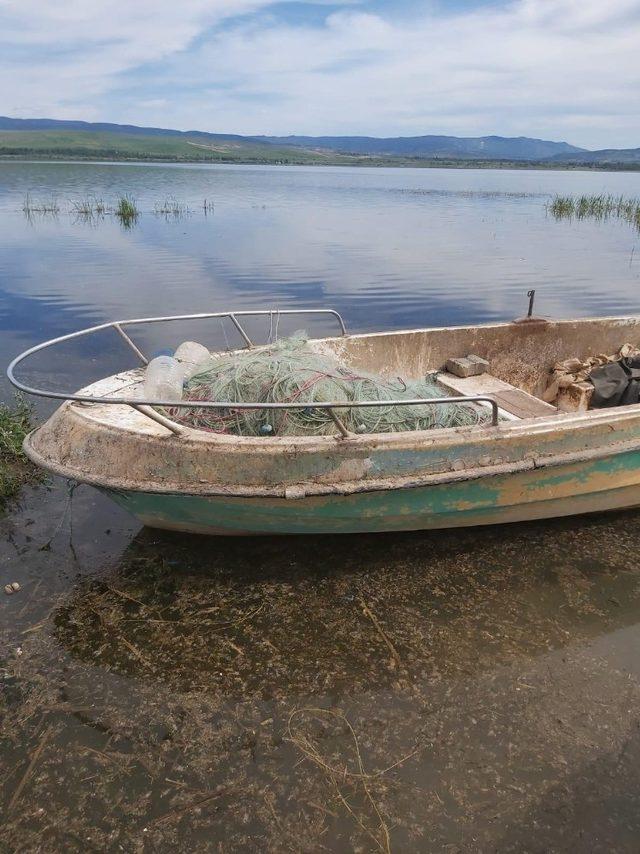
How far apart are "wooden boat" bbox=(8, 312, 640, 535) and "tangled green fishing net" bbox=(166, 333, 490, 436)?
0.68ft

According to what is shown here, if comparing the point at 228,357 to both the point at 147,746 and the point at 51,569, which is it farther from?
the point at 147,746

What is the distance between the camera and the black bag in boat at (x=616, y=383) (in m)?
5.97

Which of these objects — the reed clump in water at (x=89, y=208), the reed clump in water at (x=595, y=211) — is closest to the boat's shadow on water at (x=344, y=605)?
the reed clump in water at (x=89, y=208)

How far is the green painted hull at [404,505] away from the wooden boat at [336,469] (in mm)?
11

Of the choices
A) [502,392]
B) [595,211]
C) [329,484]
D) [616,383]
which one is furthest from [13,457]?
[595,211]

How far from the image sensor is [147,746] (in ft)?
10.8

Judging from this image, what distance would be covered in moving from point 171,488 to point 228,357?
62.7 inches

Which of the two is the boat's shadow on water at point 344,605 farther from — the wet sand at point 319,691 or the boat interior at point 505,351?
the boat interior at point 505,351

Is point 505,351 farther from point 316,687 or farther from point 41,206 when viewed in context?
point 41,206

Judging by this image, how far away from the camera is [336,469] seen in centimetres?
405

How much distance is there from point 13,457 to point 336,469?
3.76 metres

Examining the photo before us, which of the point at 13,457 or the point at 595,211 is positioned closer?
the point at 13,457

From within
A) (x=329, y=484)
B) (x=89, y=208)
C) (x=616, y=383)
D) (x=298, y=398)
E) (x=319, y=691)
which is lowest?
(x=319, y=691)

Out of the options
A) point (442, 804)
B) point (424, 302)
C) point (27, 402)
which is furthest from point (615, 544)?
point (424, 302)
